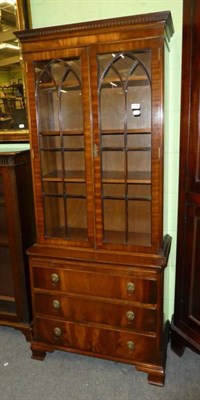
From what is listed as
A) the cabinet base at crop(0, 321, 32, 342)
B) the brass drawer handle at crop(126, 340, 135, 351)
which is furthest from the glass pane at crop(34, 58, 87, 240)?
the cabinet base at crop(0, 321, 32, 342)

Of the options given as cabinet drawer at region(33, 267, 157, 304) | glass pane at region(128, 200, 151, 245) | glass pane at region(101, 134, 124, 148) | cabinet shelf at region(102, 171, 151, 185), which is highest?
glass pane at region(101, 134, 124, 148)

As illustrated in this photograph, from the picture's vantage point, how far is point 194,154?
1.65m

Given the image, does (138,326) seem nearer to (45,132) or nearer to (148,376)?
(148,376)

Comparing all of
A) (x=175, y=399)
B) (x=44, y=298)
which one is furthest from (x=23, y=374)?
(x=175, y=399)

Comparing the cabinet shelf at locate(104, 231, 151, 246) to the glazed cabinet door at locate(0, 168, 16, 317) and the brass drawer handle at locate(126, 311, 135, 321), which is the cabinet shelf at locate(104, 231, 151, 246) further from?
the glazed cabinet door at locate(0, 168, 16, 317)

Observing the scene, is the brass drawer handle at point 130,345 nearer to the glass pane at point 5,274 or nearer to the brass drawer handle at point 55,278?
the brass drawer handle at point 55,278

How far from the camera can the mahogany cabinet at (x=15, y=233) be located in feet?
6.28

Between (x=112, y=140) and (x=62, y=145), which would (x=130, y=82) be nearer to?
(x=112, y=140)

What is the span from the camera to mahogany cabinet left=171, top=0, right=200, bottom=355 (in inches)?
61.7

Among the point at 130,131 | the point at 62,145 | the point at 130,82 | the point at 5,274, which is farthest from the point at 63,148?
the point at 5,274

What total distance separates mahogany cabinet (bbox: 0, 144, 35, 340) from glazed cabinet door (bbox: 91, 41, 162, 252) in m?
0.55

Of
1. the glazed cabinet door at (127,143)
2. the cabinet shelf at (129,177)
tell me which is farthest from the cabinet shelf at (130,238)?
the cabinet shelf at (129,177)

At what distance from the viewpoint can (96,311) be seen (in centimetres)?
181

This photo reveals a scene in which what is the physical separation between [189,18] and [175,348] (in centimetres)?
198
